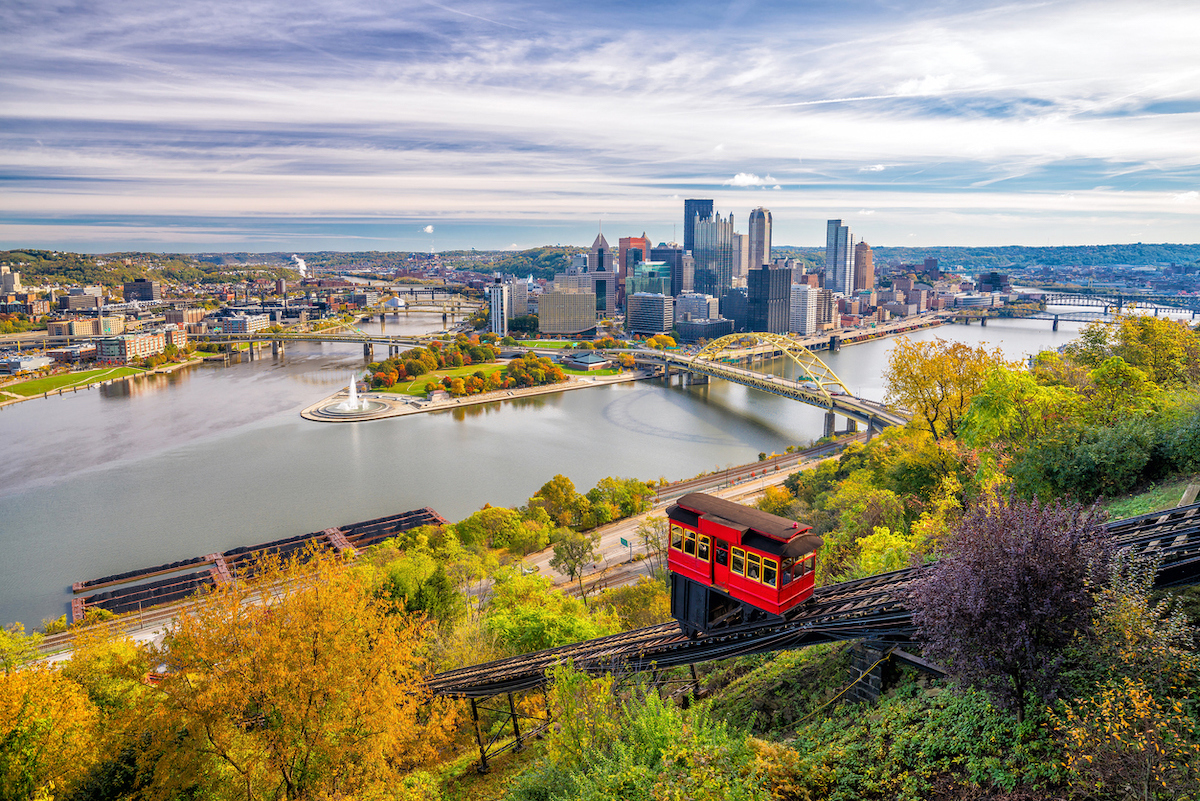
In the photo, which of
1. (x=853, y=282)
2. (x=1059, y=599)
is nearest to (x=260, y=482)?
(x=1059, y=599)

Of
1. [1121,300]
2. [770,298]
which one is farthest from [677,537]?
[1121,300]

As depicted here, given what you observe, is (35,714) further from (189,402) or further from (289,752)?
(189,402)

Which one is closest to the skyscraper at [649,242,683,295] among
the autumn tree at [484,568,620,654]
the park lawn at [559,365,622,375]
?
the park lawn at [559,365,622,375]

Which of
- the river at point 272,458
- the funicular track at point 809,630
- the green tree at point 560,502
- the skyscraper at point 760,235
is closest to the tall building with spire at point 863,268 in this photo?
the skyscraper at point 760,235

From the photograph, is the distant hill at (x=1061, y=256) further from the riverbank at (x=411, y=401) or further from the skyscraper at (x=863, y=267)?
the riverbank at (x=411, y=401)

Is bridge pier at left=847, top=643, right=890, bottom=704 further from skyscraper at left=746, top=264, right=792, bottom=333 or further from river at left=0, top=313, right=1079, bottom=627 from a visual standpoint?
skyscraper at left=746, top=264, right=792, bottom=333

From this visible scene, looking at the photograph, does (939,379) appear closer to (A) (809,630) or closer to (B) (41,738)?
(A) (809,630)
